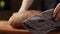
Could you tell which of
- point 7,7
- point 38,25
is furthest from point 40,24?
point 7,7

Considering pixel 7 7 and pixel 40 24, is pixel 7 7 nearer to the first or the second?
pixel 7 7

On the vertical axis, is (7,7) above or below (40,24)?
above

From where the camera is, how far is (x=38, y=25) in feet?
2.35

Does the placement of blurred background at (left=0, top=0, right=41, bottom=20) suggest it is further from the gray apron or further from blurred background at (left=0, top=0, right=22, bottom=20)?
the gray apron

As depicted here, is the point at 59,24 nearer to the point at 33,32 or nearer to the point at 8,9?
the point at 33,32

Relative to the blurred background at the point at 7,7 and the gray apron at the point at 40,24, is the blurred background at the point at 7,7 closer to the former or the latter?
the blurred background at the point at 7,7

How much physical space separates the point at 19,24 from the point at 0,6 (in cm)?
88

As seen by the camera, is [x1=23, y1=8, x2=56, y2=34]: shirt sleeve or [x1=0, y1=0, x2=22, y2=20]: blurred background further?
[x1=0, y1=0, x2=22, y2=20]: blurred background

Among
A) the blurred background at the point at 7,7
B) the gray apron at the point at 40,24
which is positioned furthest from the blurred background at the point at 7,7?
the gray apron at the point at 40,24

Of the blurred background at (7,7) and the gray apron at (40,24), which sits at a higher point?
the blurred background at (7,7)

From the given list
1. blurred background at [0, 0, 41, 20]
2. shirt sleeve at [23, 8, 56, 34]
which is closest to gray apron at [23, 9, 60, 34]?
shirt sleeve at [23, 8, 56, 34]

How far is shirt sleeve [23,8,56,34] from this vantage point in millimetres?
702

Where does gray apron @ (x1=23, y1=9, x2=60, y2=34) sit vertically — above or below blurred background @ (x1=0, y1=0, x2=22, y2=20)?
below

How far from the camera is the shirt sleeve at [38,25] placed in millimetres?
702
